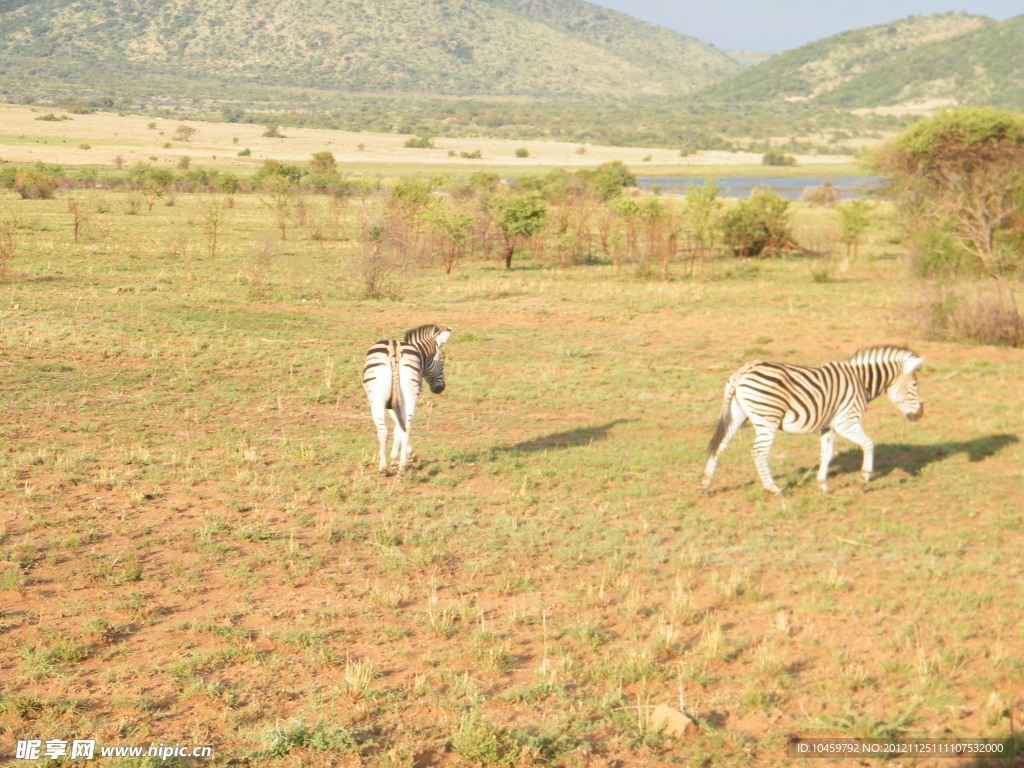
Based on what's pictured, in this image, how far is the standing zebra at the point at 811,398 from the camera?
10133 millimetres

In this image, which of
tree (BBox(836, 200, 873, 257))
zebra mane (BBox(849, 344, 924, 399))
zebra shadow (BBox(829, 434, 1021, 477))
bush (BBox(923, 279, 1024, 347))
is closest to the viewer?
zebra mane (BBox(849, 344, 924, 399))

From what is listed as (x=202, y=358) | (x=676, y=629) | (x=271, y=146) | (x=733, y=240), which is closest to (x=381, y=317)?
(x=202, y=358)

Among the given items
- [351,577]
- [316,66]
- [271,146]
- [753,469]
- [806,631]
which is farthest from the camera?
[316,66]

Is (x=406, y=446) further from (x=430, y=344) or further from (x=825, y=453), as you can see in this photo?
(x=825, y=453)

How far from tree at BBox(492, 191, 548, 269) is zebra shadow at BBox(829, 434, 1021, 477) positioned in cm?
1934

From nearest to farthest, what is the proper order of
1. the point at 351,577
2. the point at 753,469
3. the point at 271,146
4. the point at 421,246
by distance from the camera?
the point at 351,577 < the point at 753,469 < the point at 421,246 < the point at 271,146

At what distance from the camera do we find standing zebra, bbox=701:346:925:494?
33.2ft

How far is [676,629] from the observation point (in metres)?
7.38

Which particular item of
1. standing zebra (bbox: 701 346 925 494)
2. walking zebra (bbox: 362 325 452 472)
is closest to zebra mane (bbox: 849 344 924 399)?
standing zebra (bbox: 701 346 925 494)

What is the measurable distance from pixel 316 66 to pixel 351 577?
646 ft

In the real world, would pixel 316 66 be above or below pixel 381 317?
above

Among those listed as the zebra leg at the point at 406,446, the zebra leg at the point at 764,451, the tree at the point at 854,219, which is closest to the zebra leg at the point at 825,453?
the zebra leg at the point at 764,451

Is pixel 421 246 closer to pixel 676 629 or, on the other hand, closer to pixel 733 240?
pixel 733 240

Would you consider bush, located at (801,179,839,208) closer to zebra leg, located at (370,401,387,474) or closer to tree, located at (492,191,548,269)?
tree, located at (492,191,548,269)
